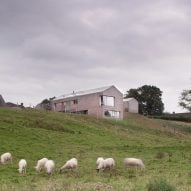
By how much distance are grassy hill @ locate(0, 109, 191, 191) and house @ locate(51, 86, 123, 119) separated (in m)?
28.3

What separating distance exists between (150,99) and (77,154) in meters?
128

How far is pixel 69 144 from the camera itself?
54.9 metres

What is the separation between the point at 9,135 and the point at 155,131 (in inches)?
1514

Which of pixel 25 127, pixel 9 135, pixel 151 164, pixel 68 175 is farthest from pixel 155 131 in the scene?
pixel 68 175

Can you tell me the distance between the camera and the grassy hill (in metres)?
27.3

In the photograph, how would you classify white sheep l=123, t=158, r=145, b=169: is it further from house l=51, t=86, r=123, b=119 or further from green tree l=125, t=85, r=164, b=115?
green tree l=125, t=85, r=164, b=115

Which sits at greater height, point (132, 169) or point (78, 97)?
point (78, 97)

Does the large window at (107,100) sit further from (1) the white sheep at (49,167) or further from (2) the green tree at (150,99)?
(1) the white sheep at (49,167)

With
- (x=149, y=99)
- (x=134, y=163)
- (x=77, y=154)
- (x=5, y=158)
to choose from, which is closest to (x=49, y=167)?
(x=134, y=163)

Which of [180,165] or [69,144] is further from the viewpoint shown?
[69,144]

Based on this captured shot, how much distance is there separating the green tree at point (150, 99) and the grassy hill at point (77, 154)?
92.7m

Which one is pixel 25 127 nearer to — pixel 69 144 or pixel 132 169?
pixel 69 144

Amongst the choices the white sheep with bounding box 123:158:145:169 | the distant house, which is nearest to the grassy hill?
the white sheep with bounding box 123:158:145:169

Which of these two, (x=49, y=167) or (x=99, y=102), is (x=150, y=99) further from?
(x=49, y=167)
